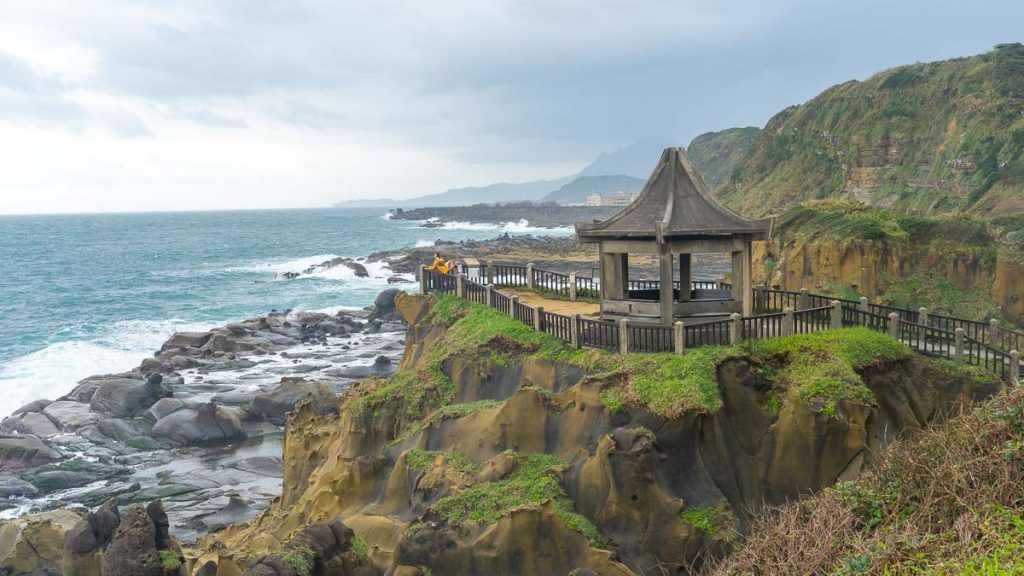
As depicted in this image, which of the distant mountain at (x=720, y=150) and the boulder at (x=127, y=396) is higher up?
the distant mountain at (x=720, y=150)

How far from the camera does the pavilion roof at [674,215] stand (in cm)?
1673

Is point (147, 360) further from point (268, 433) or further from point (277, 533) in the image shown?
point (277, 533)

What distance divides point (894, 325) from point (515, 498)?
9.09m

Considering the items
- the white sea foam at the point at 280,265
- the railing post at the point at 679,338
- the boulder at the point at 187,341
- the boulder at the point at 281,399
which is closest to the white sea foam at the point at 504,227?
the white sea foam at the point at 280,265

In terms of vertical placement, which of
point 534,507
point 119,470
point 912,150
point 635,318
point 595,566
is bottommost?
point 119,470

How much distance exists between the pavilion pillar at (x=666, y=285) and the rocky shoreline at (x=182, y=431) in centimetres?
1305

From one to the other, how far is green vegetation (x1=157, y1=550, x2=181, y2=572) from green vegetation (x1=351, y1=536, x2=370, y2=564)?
3.85 metres

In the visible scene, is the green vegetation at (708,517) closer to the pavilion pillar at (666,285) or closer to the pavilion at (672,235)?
the pavilion pillar at (666,285)

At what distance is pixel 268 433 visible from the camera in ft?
97.0

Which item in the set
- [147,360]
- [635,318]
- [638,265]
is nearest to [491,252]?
[638,265]

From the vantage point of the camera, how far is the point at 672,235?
16531 mm

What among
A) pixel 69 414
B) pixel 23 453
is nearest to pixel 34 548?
pixel 23 453

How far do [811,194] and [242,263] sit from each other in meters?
64.9

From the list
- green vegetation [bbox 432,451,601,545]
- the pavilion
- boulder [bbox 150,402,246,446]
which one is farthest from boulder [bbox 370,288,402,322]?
green vegetation [bbox 432,451,601,545]
